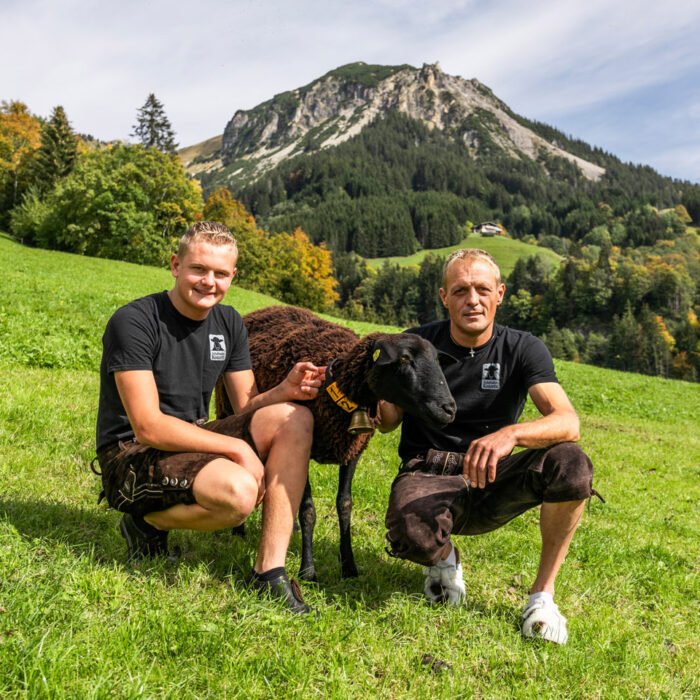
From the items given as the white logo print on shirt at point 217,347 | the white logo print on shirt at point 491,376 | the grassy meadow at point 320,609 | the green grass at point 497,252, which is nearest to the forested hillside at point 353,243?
the green grass at point 497,252

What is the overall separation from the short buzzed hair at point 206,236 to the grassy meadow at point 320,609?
6.91 ft

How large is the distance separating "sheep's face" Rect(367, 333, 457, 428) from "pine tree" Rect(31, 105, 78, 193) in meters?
65.8

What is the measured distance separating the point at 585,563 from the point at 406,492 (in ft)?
7.41

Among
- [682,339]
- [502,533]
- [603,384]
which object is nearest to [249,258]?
[603,384]

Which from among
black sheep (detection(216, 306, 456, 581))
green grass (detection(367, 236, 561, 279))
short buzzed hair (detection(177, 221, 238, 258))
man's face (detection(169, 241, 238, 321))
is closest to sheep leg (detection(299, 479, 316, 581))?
black sheep (detection(216, 306, 456, 581))

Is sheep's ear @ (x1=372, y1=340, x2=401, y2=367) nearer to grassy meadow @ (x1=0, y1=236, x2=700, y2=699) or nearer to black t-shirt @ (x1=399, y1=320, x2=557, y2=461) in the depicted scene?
black t-shirt @ (x1=399, y1=320, x2=557, y2=461)

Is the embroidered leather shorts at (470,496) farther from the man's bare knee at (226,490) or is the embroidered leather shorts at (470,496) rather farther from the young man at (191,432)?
the man's bare knee at (226,490)

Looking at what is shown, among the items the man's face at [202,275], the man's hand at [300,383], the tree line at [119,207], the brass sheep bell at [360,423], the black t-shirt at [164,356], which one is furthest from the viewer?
the tree line at [119,207]

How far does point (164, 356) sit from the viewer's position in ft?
11.4

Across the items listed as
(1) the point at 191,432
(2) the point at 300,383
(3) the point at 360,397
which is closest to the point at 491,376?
(3) the point at 360,397

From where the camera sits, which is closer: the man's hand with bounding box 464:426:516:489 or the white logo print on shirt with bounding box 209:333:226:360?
the man's hand with bounding box 464:426:516:489

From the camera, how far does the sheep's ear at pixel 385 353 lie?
3.73 meters

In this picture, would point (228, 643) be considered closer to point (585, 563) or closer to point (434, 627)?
point (434, 627)

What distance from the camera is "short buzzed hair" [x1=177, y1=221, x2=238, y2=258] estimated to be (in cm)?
348
